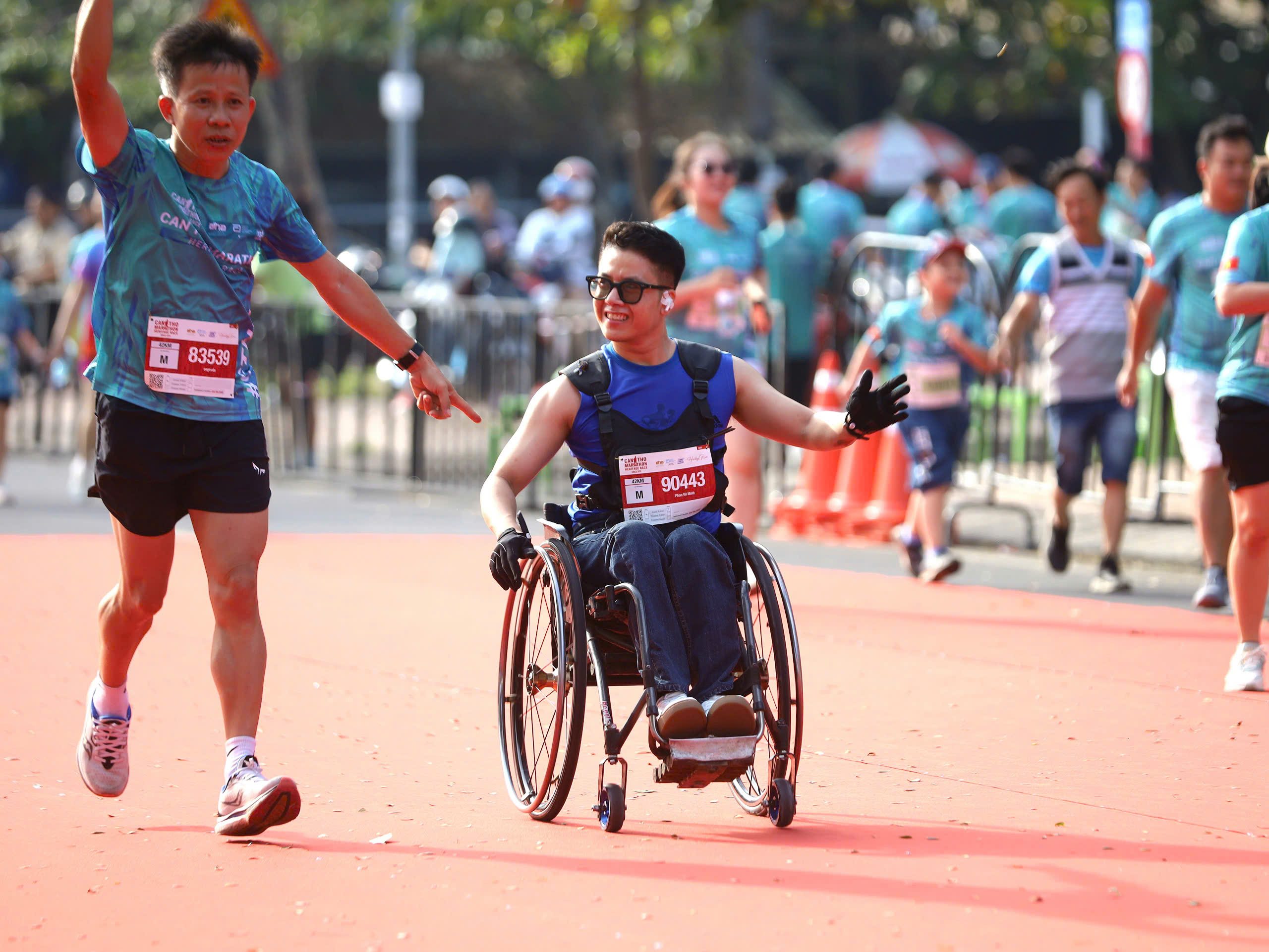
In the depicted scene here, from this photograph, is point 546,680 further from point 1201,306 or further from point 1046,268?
point 1046,268

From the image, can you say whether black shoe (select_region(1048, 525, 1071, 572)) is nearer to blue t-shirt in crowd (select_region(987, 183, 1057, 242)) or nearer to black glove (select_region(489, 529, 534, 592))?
black glove (select_region(489, 529, 534, 592))

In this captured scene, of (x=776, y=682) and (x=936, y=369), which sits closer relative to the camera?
(x=776, y=682)

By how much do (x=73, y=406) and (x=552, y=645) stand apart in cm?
1432

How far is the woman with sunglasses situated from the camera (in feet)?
26.9

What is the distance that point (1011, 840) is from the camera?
4500 millimetres

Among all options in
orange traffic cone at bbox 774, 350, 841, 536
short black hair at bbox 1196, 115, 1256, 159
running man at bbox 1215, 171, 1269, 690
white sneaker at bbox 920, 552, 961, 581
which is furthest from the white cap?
running man at bbox 1215, 171, 1269, 690

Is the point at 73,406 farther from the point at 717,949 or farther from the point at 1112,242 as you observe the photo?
the point at 717,949

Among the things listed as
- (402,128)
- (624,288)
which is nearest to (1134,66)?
(624,288)

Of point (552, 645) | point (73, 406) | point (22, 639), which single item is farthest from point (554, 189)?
point (552, 645)

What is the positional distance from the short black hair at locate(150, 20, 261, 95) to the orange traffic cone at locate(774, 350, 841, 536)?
6.84m

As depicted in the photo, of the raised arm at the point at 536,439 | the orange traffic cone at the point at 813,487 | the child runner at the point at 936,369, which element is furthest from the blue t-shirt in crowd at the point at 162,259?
the orange traffic cone at the point at 813,487

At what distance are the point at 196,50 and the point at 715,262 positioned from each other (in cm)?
410

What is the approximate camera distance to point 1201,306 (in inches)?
313

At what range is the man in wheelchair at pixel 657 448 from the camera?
4.44 meters
